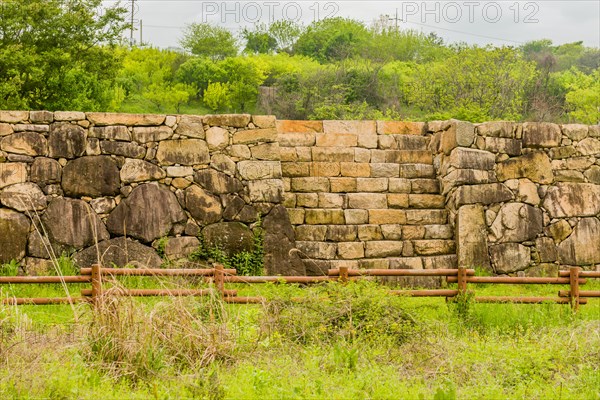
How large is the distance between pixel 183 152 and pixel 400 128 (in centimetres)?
393

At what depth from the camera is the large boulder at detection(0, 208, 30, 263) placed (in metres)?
11.7

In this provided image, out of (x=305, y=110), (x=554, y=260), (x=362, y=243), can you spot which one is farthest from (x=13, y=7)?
(x=554, y=260)

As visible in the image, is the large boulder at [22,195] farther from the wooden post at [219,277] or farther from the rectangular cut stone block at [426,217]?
the rectangular cut stone block at [426,217]

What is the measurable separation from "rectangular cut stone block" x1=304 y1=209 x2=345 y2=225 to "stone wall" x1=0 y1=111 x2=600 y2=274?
1cm

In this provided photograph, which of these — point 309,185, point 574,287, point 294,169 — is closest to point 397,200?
point 309,185

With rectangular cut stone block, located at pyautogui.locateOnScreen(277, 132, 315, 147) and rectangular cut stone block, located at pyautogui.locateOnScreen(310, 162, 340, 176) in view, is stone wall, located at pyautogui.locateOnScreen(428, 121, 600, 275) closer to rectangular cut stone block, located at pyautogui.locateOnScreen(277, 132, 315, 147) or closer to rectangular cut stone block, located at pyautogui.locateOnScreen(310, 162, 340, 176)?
rectangular cut stone block, located at pyautogui.locateOnScreen(310, 162, 340, 176)

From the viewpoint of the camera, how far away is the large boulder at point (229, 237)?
1227cm

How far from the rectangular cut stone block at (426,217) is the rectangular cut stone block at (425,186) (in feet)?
1.47

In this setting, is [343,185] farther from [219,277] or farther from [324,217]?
[219,277]

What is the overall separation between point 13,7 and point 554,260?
15.1 metres

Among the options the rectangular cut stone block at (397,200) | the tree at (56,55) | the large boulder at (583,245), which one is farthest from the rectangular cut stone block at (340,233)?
the tree at (56,55)

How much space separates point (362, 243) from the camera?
1281cm

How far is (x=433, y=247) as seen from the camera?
13.1m

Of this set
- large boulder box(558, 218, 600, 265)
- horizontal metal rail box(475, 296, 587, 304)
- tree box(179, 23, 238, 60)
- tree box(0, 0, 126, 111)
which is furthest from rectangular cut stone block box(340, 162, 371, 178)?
tree box(179, 23, 238, 60)
